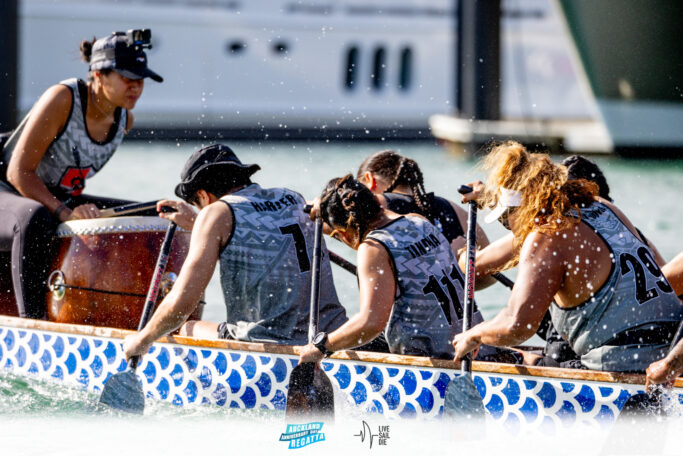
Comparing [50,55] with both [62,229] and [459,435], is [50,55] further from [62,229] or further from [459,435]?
[459,435]

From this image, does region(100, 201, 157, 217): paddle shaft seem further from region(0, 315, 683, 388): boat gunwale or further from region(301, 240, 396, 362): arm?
region(301, 240, 396, 362): arm

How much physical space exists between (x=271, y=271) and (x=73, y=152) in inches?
72.9

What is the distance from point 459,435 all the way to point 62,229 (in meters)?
2.69

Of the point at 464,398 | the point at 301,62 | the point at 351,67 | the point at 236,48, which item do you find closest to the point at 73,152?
the point at 464,398

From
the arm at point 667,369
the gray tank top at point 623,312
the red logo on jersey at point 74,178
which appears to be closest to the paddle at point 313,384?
the gray tank top at point 623,312

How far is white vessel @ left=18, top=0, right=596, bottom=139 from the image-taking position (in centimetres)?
2936

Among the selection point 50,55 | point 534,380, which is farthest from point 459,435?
point 50,55

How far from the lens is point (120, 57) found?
20.5ft

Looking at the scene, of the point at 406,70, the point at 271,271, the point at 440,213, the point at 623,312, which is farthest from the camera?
the point at 406,70

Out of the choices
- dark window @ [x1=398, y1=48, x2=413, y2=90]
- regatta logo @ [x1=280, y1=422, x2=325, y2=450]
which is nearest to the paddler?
regatta logo @ [x1=280, y1=422, x2=325, y2=450]

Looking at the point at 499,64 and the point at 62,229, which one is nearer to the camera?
the point at 62,229

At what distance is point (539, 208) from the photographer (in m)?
4.41

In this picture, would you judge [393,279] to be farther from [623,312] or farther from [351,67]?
[351,67]

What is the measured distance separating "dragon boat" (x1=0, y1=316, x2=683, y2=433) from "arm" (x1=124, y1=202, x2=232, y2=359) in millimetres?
365
